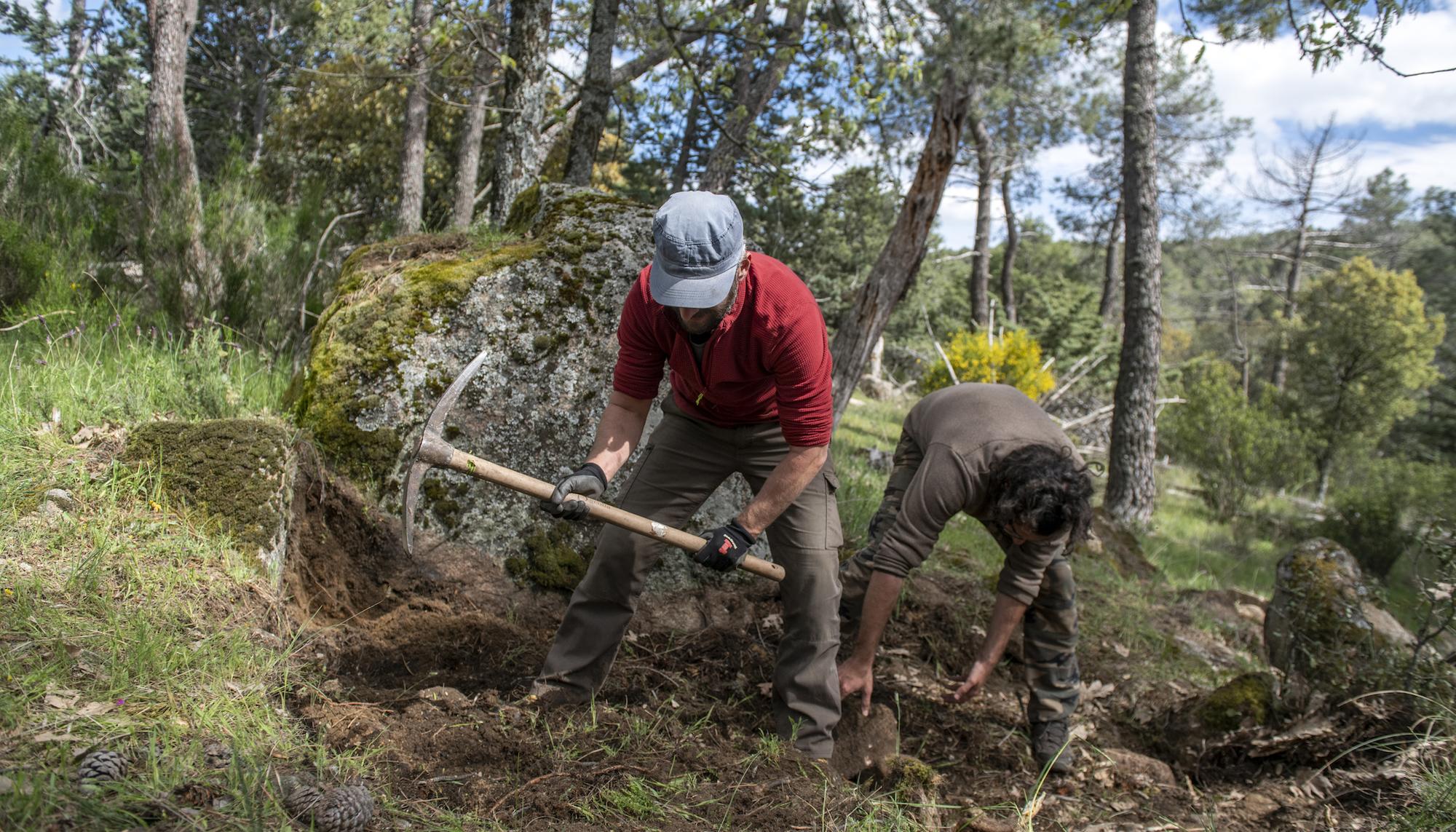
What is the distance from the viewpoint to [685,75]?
25.3 feet

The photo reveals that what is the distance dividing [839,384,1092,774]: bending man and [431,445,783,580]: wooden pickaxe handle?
1.94 feet

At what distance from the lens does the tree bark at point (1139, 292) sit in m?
8.84

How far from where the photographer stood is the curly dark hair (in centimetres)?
292

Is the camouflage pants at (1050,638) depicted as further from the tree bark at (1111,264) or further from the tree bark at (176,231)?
the tree bark at (1111,264)

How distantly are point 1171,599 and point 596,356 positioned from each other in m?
4.56

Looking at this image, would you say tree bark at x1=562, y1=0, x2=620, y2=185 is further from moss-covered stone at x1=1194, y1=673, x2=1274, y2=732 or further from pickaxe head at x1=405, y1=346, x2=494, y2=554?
moss-covered stone at x1=1194, y1=673, x2=1274, y2=732

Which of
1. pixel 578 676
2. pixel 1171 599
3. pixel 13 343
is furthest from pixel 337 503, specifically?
pixel 1171 599

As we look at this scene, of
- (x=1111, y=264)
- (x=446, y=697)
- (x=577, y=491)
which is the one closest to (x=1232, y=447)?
(x=1111, y=264)

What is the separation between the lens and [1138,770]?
3.48 meters

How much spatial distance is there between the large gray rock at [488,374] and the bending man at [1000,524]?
1.02 meters

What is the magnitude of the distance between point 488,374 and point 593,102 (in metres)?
2.99

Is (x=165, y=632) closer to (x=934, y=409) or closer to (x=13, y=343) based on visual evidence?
(x=13, y=343)

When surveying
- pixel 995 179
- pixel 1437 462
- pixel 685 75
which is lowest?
pixel 1437 462

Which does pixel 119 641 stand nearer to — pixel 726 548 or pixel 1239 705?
pixel 726 548
